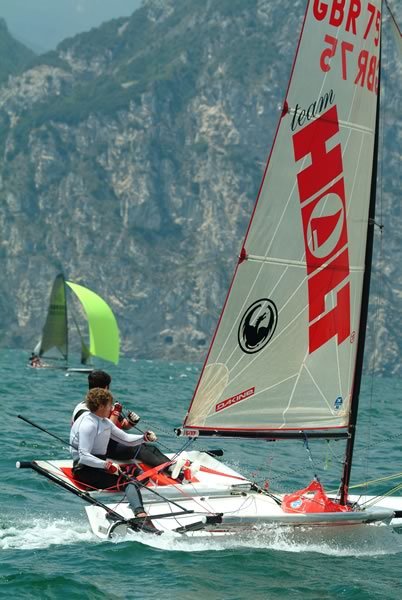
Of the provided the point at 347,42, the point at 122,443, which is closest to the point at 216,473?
the point at 122,443

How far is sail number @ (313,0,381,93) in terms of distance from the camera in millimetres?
12703

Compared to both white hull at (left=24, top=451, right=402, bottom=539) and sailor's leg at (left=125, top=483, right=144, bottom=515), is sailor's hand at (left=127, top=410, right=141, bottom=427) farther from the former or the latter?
Result: sailor's leg at (left=125, top=483, right=144, bottom=515)

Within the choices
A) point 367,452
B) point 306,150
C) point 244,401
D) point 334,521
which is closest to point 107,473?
point 244,401

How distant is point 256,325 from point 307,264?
0.93 m

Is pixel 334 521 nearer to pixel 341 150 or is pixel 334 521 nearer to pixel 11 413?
pixel 341 150

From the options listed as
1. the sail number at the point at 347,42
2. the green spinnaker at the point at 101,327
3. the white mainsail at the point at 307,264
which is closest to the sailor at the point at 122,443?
the white mainsail at the point at 307,264

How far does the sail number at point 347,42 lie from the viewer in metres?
12.7

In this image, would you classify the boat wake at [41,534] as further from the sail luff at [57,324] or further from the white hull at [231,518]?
the sail luff at [57,324]

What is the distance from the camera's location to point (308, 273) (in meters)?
13.0

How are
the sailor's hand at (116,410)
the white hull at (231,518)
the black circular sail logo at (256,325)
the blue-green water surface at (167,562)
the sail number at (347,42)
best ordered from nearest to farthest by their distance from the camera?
the blue-green water surface at (167,562)
the white hull at (231,518)
the sail number at (347,42)
the black circular sail logo at (256,325)
the sailor's hand at (116,410)


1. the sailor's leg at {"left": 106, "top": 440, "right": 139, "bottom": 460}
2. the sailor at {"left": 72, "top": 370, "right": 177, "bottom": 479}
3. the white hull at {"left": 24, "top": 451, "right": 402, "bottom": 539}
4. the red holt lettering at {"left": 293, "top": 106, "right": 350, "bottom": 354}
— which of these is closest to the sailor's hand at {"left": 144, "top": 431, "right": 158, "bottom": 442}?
the sailor at {"left": 72, "top": 370, "right": 177, "bottom": 479}

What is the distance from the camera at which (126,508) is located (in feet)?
40.0

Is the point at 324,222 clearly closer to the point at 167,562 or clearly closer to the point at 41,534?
the point at 167,562

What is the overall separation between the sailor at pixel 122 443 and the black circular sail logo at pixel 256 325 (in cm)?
154
